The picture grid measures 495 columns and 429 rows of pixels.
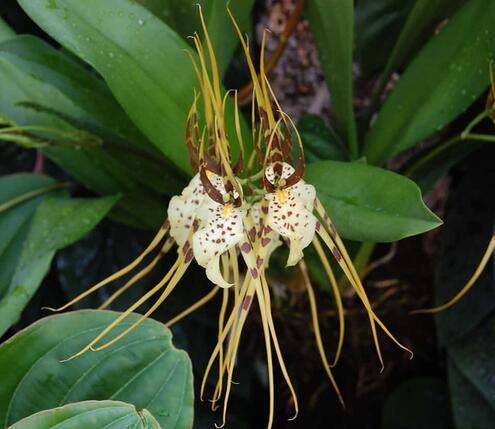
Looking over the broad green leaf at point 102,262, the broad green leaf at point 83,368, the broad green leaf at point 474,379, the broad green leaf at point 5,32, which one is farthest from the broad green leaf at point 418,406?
the broad green leaf at point 5,32

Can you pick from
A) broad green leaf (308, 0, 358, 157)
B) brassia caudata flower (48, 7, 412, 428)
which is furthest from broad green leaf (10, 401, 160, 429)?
broad green leaf (308, 0, 358, 157)

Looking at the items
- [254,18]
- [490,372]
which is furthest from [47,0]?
[490,372]

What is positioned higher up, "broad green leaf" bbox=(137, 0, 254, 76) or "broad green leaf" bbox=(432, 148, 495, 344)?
"broad green leaf" bbox=(137, 0, 254, 76)

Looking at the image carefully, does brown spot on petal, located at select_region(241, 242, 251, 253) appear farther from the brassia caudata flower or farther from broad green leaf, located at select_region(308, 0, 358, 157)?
broad green leaf, located at select_region(308, 0, 358, 157)

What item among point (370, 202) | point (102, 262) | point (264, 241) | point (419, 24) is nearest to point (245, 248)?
point (264, 241)

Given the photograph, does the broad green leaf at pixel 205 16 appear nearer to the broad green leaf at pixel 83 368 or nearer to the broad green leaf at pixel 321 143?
the broad green leaf at pixel 321 143

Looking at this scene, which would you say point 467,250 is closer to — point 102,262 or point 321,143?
point 321,143
